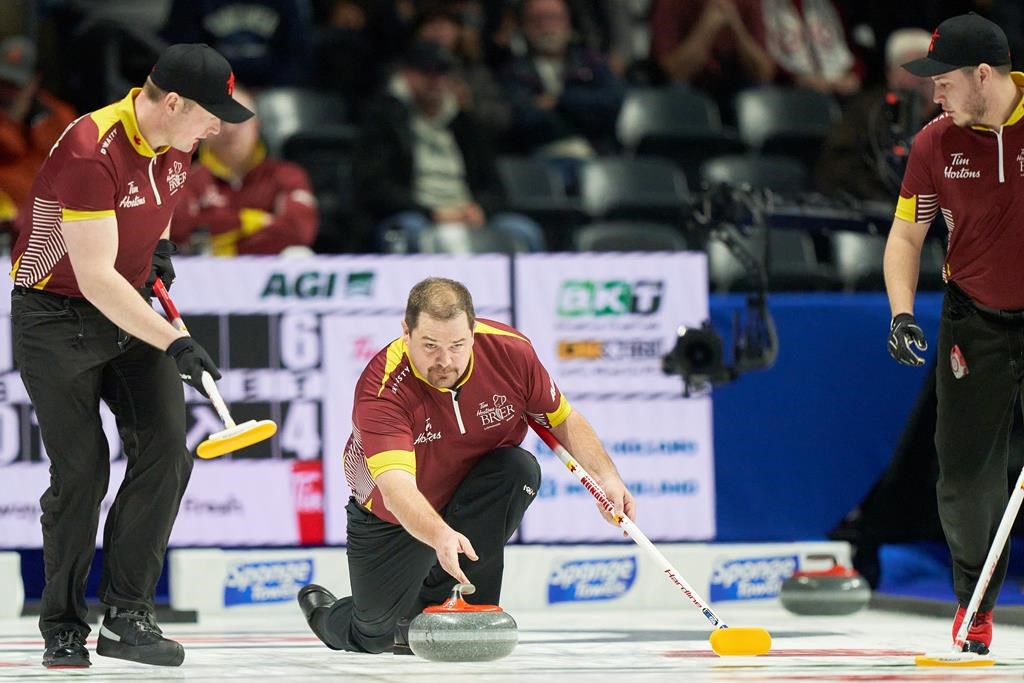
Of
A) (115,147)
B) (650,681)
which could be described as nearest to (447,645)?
(650,681)

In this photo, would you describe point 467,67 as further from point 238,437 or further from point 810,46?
point 238,437

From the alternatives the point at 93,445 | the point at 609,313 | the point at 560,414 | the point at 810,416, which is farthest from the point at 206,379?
the point at 810,416

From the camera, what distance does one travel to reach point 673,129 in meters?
10.4

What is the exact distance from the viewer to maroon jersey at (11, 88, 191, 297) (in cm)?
490

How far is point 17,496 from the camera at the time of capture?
23.0 feet

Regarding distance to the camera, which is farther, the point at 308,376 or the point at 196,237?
the point at 196,237

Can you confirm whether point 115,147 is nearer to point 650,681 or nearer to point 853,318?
point 650,681

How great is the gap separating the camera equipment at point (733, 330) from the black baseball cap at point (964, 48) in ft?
7.50

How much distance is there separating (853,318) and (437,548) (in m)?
3.59

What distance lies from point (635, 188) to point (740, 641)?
4936mm

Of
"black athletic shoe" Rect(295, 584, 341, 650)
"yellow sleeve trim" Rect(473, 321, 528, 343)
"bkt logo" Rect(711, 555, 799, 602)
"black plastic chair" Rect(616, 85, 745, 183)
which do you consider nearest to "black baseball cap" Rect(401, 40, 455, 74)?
"black plastic chair" Rect(616, 85, 745, 183)

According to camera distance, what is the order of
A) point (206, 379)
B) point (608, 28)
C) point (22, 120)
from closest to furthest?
point (206, 379) < point (22, 120) < point (608, 28)

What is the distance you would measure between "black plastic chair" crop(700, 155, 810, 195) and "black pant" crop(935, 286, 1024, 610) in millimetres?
4662

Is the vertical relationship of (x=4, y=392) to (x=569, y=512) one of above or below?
above
